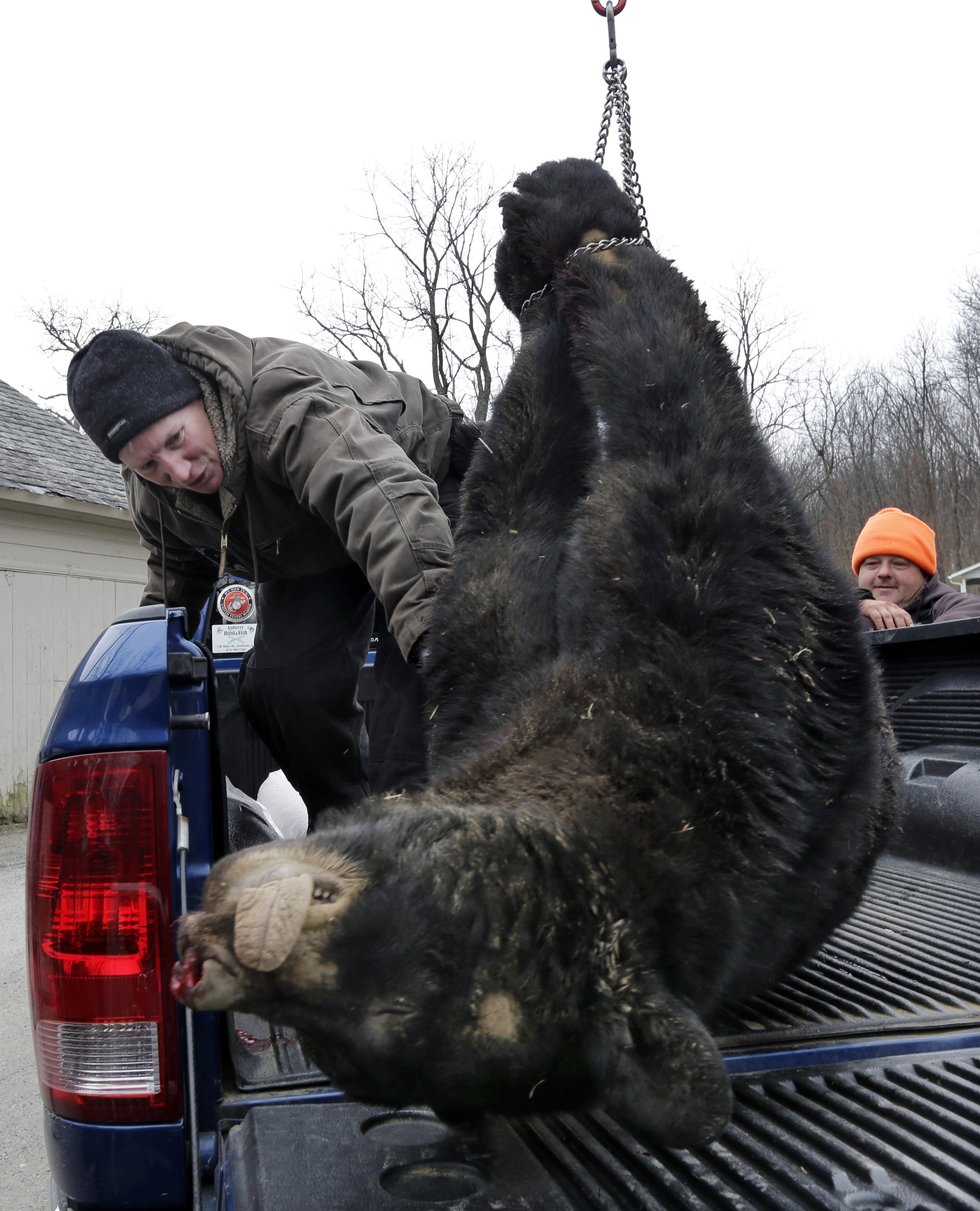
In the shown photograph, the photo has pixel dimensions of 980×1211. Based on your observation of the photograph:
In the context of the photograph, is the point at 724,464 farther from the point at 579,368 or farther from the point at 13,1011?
the point at 13,1011

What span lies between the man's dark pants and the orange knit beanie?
3.37 meters

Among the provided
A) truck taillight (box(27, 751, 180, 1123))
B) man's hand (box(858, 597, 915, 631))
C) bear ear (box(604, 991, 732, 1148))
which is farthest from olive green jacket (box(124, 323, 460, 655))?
man's hand (box(858, 597, 915, 631))

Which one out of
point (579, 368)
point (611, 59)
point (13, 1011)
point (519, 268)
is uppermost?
point (611, 59)

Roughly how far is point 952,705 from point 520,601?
1.78m

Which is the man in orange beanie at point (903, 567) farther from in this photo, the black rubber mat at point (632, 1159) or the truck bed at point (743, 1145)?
the black rubber mat at point (632, 1159)

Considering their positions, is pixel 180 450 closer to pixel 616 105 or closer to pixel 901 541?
pixel 616 105

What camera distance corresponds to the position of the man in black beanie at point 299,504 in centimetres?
266

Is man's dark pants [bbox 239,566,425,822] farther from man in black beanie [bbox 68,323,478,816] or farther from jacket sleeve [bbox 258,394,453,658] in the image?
jacket sleeve [bbox 258,394,453,658]

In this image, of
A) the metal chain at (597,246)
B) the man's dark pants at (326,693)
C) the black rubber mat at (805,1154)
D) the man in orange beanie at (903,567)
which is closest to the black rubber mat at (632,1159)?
the black rubber mat at (805,1154)

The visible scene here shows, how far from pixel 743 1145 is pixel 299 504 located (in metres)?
2.10

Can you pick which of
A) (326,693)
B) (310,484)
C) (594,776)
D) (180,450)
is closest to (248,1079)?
(594,776)

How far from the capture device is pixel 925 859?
3.51 metres

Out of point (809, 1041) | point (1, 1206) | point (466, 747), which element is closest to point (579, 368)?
point (466, 747)

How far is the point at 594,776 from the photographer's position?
1697 mm
